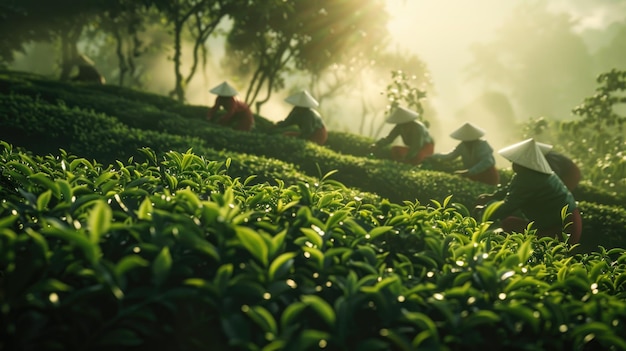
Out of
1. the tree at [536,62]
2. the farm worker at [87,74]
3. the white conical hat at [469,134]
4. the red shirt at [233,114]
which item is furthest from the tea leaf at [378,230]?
the tree at [536,62]

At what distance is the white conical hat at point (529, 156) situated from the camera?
5.36 meters

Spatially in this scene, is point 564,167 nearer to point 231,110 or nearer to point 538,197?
point 538,197

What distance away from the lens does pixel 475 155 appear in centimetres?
959

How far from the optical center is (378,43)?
32.3m

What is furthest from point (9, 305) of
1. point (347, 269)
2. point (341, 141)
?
point (341, 141)

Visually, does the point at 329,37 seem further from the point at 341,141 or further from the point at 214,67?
the point at 214,67

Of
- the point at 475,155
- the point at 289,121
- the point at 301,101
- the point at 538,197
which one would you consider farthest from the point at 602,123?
the point at 538,197

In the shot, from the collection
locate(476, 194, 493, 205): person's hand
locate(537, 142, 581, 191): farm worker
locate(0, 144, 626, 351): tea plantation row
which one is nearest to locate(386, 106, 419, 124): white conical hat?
locate(537, 142, 581, 191): farm worker

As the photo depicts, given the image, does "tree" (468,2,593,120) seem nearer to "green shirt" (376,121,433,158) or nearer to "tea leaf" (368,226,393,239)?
"green shirt" (376,121,433,158)

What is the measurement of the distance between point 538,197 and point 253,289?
5104 mm

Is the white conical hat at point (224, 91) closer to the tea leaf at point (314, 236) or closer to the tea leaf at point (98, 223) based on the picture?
the tea leaf at point (314, 236)

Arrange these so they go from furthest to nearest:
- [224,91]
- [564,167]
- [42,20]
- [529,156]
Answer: [42,20], [224,91], [564,167], [529,156]

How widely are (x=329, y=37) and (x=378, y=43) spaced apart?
9.95 meters

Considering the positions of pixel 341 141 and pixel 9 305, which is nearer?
pixel 9 305
